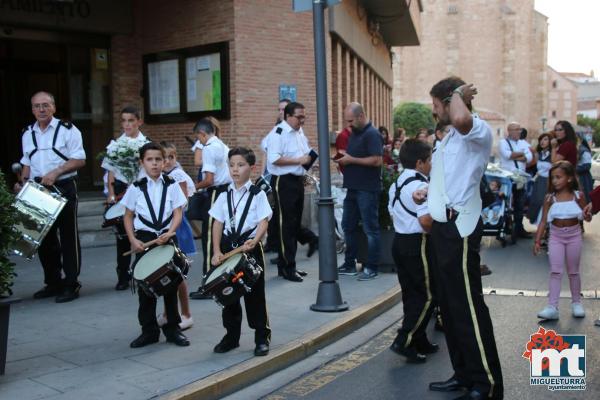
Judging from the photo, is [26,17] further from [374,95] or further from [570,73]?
[570,73]

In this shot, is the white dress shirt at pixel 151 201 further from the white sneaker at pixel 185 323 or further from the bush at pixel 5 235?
the bush at pixel 5 235

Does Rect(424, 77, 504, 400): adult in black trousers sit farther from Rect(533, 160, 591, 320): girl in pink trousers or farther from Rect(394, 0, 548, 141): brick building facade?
Rect(394, 0, 548, 141): brick building facade

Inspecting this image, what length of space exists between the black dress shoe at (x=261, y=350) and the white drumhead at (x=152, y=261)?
0.99 meters

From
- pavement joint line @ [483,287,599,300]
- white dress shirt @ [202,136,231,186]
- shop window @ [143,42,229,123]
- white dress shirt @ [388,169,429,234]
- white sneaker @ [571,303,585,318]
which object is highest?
shop window @ [143,42,229,123]

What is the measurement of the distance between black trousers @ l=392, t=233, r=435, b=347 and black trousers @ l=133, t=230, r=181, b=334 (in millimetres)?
1870

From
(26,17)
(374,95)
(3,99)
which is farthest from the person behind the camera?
(374,95)

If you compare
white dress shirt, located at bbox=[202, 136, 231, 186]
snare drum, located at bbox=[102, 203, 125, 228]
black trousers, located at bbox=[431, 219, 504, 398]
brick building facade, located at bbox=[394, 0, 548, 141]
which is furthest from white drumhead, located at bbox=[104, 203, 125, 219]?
brick building facade, located at bbox=[394, 0, 548, 141]

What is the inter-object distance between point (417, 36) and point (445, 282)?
26.4 meters

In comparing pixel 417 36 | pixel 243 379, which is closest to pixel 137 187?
pixel 243 379

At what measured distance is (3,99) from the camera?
44.6 feet

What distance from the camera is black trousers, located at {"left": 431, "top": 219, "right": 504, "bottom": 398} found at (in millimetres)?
4430

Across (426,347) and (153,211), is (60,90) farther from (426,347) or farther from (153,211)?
(426,347)

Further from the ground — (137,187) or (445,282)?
(137,187)

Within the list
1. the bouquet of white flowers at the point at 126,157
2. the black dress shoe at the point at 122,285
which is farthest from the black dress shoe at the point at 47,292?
the bouquet of white flowers at the point at 126,157
